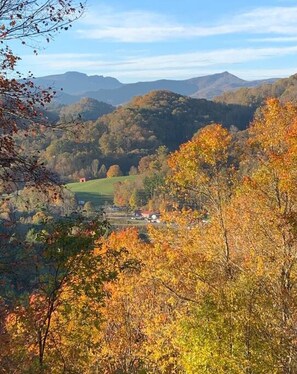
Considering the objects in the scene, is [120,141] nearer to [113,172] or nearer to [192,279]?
[113,172]

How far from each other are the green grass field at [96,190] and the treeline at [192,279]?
9737 cm

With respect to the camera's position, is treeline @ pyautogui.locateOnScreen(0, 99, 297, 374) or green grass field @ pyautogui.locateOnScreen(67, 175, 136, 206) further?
green grass field @ pyautogui.locateOnScreen(67, 175, 136, 206)

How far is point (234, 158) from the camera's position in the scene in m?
17.0

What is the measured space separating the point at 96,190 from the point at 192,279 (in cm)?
11401

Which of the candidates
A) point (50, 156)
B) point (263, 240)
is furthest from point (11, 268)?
point (50, 156)

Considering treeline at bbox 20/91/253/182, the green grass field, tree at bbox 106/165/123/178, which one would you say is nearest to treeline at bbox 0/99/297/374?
the green grass field

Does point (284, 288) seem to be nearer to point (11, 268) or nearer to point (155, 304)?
point (11, 268)

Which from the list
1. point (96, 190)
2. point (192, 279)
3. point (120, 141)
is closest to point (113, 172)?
point (96, 190)

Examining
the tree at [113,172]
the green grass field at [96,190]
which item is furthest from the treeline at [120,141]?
the green grass field at [96,190]

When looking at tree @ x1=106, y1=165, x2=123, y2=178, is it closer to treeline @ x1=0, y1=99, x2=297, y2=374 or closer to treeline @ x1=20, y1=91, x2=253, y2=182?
treeline @ x1=20, y1=91, x2=253, y2=182

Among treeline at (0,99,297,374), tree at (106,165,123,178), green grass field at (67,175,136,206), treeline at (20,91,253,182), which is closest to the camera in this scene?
treeline at (0,99,297,374)

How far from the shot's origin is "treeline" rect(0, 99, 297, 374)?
32.3 feet

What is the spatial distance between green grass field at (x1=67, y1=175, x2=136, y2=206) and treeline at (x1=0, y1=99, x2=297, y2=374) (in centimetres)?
9737

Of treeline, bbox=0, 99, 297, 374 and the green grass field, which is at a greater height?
treeline, bbox=0, 99, 297, 374
